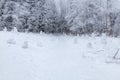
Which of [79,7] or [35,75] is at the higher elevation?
[79,7]

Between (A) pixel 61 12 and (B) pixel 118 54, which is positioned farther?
(A) pixel 61 12

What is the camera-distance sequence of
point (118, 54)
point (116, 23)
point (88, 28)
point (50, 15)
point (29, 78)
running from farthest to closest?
point (50, 15) < point (88, 28) < point (116, 23) < point (118, 54) < point (29, 78)

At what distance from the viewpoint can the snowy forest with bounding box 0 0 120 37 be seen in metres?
28.3

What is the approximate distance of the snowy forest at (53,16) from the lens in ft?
93.0

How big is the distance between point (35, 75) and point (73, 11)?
27223mm

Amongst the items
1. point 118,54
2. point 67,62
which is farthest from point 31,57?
point 118,54

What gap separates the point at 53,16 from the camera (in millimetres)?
33031

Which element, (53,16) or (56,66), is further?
(53,16)

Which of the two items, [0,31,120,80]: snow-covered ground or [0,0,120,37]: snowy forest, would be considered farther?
[0,0,120,37]: snowy forest

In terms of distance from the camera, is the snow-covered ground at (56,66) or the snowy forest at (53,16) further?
the snowy forest at (53,16)

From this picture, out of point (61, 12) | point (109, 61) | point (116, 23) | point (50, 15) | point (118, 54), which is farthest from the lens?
point (61, 12)

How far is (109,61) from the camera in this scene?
755 centimetres

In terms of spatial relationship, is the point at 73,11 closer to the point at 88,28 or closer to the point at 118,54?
the point at 88,28

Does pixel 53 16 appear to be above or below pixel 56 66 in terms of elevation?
above
